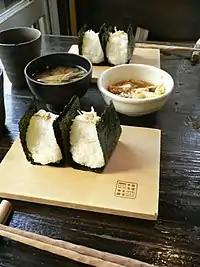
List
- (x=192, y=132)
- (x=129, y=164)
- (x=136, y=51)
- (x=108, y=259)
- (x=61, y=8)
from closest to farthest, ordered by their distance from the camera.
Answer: (x=108, y=259) < (x=129, y=164) < (x=192, y=132) < (x=136, y=51) < (x=61, y=8)

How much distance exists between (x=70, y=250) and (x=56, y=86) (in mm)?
445

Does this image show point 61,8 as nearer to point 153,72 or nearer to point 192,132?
point 153,72

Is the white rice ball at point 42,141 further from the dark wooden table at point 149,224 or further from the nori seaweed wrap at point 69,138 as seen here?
the dark wooden table at point 149,224

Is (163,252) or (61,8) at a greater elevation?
(163,252)

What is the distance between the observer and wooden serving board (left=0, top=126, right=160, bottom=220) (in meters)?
0.70

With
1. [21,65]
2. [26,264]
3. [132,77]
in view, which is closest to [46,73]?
[21,65]

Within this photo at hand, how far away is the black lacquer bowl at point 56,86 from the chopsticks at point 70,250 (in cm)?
40

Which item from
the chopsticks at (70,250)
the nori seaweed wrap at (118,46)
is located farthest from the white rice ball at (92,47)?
the chopsticks at (70,250)

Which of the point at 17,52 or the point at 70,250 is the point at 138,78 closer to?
the point at 17,52

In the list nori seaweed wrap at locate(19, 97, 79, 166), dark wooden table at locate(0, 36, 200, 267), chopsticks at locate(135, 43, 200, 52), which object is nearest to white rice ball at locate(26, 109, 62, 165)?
nori seaweed wrap at locate(19, 97, 79, 166)

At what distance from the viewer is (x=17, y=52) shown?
107 centimetres

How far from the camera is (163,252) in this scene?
624 millimetres

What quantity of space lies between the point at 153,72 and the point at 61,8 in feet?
5.10

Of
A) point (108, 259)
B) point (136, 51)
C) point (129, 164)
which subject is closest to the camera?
point (108, 259)
